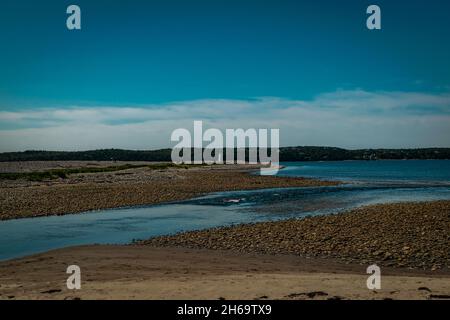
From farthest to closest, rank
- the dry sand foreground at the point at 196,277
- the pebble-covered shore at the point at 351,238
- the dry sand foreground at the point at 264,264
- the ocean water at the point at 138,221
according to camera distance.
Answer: the ocean water at the point at 138,221 → the pebble-covered shore at the point at 351,238 → the dry sand foreground at the point at 264,264 → the dry sand foreground at the point at 196,277

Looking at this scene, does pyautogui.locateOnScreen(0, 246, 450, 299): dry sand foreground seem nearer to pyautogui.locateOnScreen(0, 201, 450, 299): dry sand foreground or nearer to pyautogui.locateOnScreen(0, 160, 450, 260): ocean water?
pyautogui.locateOnScreen(0, 201, 450, 299): dry sand foreground

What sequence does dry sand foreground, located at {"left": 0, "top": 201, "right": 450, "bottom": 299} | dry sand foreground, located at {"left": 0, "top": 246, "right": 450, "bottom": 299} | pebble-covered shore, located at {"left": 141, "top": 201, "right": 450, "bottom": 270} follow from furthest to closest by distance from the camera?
pebble-covered shore, located at {"left": 141, "top": 201, "right": 450, "bottom": 270}, dry sand foreground, located at {"left": 0, "top": 201, "right": 450, "bottom": 299}, dry sand foreground, located at {"left": 0, "top": 246, "right": 450, "bottom": 299}

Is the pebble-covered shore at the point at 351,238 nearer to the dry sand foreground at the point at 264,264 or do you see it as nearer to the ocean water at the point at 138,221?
the dry sand foreground at the point at 264,264

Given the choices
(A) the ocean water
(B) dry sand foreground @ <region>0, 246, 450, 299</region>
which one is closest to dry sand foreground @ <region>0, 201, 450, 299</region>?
(B) dry sand foreground @ <region>0, 246, 450, 299</region>

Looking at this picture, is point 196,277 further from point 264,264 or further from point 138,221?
point 138,221

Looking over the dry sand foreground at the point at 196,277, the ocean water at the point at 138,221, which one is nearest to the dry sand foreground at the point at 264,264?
the dry sand foreground at the point at 196,277

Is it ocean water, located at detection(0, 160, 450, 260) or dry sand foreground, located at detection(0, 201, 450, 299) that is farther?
ocean water, located at detection(0, 160, 450, 260)
